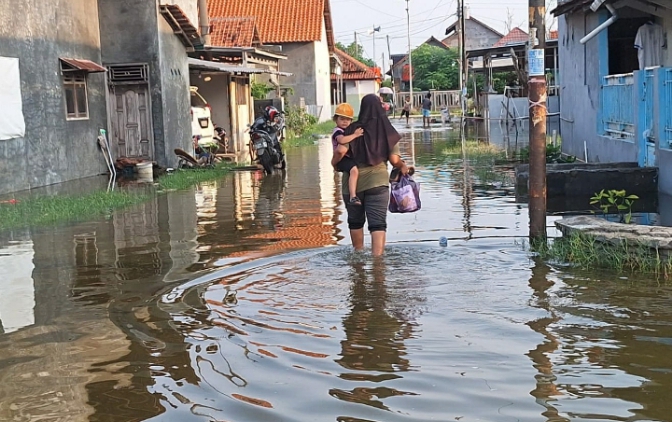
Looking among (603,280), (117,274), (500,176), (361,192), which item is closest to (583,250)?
(603,280)

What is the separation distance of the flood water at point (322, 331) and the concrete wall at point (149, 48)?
1012 centimetres

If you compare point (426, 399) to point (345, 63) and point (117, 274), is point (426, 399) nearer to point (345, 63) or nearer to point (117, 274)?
point (117, 274)

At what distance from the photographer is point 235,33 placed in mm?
34875

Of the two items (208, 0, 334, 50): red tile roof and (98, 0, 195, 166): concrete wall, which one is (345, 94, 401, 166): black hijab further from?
(208, 0, 334, 50): red tile roof

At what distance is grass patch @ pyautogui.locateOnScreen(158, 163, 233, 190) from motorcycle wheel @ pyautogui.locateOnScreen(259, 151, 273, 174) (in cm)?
94

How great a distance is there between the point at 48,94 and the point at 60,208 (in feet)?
15.9

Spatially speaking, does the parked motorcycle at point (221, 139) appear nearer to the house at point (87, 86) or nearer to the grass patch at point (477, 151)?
the house at point (87, 86)

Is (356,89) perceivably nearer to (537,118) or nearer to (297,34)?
(297,34)

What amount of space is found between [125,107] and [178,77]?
6.41 feet

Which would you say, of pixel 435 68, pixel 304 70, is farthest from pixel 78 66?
pixel 435 68

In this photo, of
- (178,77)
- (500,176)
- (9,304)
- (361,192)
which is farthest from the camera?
(178,77)

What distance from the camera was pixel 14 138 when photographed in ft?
51.7

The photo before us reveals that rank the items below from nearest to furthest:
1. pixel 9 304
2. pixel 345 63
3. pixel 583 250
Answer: pixel 9 304, pixel 583 250, pixel 345 63

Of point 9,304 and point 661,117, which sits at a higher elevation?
point 661,117
